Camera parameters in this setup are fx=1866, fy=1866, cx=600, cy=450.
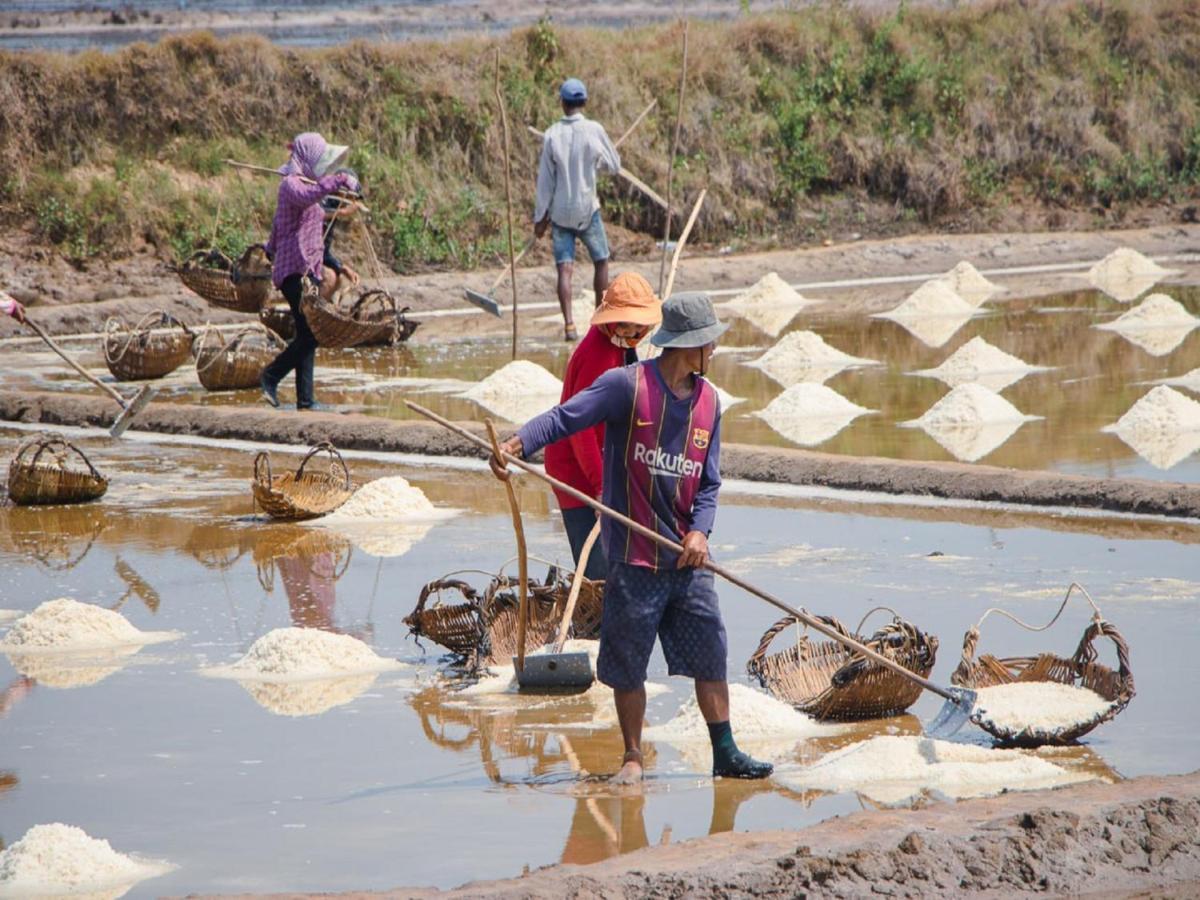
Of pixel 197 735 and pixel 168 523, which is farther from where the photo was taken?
pixel 168 523

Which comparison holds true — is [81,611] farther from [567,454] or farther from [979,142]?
[979,142]

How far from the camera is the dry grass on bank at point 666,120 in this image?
19297 mm

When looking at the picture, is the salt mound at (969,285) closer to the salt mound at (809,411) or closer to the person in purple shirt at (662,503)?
the salt mound at (809,411)

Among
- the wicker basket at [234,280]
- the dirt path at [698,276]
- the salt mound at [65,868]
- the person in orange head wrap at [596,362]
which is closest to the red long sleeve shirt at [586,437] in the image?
the person in orange head wrap at [596,362]

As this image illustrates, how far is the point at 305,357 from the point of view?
1086 centimetres

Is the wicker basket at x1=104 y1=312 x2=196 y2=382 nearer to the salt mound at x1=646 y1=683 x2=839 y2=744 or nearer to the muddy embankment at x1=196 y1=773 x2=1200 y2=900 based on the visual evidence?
the salt mound at x1=646 y1=683 x2=839 y2=744

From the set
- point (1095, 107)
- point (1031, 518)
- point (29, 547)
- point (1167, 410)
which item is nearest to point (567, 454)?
point (1031, 518)

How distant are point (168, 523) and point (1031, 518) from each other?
3781mm

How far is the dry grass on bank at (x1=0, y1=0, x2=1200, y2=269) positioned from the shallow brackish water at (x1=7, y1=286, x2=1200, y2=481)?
500 cm

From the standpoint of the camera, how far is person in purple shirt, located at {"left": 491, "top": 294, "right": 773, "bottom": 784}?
473cm

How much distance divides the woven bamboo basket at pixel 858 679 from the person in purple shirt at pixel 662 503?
55 centimetres

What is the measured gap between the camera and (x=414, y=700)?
5602mm

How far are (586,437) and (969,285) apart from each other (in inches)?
464

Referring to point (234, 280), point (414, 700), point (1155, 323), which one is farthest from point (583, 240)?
point (414, 700)
